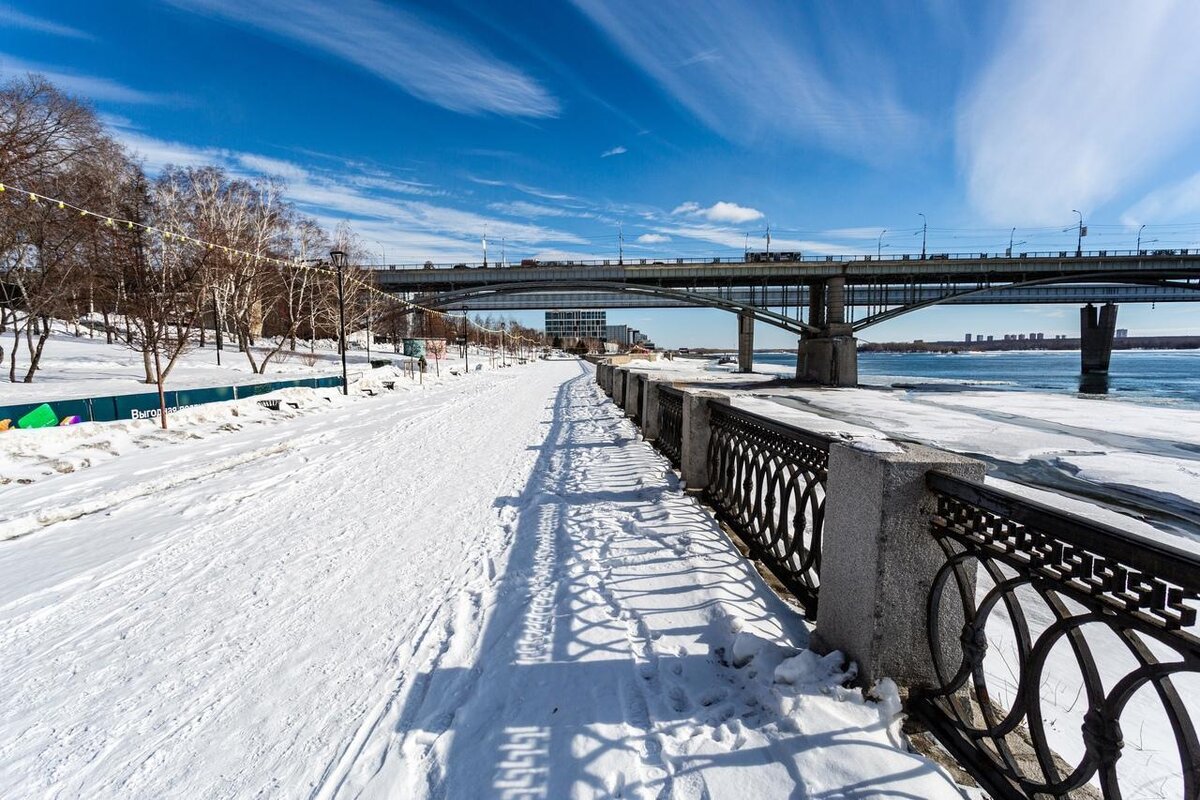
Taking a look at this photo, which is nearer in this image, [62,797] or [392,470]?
[62,797]

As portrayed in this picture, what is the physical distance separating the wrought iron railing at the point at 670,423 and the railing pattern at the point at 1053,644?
4.68 metres

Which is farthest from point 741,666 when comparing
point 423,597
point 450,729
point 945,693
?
point 423,597

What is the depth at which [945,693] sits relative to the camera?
241 centimetres

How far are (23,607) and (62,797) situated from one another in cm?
266

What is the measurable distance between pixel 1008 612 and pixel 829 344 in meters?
50.5

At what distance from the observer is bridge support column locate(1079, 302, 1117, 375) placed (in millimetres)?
65125

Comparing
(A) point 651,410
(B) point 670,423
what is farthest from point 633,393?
(B) point 670,423

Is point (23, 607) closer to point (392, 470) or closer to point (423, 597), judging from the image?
point (423, 597)

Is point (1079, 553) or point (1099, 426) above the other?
point (1079, 553)

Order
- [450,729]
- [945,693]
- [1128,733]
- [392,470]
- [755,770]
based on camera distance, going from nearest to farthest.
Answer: [755,770]
[945,693]
[450,729]
[1128,733]
[392,470]

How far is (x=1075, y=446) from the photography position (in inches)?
615

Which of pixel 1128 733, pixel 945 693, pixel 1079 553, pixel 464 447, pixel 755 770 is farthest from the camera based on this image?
pixel 464 447

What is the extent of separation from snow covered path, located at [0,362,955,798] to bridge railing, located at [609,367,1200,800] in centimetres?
28

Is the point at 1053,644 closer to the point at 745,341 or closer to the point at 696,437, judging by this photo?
the point at 696,437
